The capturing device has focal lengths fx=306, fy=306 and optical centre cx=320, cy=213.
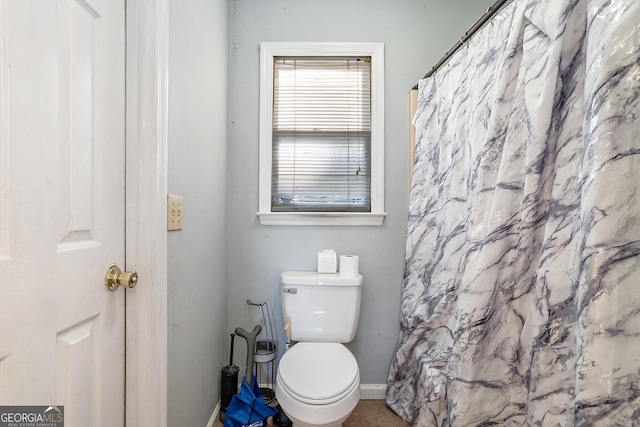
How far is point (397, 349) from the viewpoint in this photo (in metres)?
1.84

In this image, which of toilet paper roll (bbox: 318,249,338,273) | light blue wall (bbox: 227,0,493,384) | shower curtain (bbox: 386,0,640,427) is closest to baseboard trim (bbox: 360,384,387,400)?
light blue wall (bbox: 227,0,493,384)

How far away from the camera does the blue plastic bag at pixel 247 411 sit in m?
1.35

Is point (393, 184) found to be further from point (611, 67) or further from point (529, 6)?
point (611, 67)

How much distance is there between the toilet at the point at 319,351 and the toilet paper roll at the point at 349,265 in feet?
0.10

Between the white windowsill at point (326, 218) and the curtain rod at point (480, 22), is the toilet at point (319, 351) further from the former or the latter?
the curtain rod at point (480, 22)

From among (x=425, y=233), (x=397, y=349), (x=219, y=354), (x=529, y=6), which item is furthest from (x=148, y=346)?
(x=529, y=6)

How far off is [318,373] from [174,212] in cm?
89

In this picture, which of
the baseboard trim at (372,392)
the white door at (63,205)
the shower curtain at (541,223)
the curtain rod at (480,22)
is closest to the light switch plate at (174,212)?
the white door at (63,205)

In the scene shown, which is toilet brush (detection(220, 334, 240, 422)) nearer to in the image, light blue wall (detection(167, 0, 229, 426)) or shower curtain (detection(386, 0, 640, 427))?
light blue wall (detection(167, 0, 229, 426))

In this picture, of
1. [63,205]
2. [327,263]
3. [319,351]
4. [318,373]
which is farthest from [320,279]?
[63,205]

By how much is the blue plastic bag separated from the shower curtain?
2.35 ft

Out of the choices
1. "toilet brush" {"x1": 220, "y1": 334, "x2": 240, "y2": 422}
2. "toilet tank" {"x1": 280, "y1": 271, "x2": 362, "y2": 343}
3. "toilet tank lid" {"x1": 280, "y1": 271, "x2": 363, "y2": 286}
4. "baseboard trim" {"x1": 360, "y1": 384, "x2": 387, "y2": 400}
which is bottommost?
"baseboard trim" {"x1": 360, "y1": 384, "x2": 387, "y2": 400}

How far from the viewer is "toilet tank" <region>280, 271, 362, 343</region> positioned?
166 centimetres

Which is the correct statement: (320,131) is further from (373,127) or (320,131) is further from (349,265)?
(349,265)
